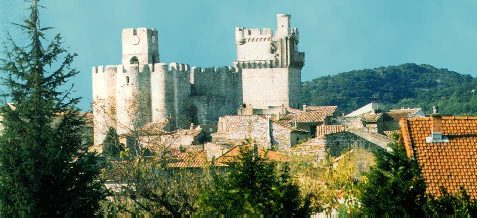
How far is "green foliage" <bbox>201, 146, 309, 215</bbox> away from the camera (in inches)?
1293

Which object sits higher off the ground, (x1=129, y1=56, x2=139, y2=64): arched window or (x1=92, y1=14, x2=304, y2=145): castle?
(x1=129, y1=56, x2=139, y2=64): arched window

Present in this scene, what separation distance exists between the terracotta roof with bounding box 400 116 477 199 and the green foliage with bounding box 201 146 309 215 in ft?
11.8

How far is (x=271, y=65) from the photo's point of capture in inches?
4040

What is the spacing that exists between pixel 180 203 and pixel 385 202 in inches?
352

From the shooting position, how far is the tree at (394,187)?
108ft

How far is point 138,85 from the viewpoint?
88.3 metres

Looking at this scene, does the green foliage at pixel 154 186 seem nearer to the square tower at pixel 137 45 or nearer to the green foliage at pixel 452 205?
the green foliage at pixel 452 205

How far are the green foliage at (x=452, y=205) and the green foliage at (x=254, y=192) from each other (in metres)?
2.96

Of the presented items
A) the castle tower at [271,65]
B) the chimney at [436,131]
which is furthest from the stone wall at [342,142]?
the castle tower at [271,65]

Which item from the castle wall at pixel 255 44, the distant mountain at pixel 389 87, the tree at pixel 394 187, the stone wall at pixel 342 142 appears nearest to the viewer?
the tree at pixel 394 187

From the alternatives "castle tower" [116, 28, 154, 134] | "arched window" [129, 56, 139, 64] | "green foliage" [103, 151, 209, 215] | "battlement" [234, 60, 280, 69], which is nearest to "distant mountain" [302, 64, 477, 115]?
"battlement" [234, 60, 280, 69]

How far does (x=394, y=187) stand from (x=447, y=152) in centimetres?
351

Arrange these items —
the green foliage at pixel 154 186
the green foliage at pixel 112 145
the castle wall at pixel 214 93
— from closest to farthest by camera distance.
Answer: the green foliage at pixel 154 186 → the green foliage at pixel 112 145 → the castle wall at pixel 214 93

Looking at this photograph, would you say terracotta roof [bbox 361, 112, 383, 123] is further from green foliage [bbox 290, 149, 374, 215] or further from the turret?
green foliage [bbox 290, 149, 374, 215]
